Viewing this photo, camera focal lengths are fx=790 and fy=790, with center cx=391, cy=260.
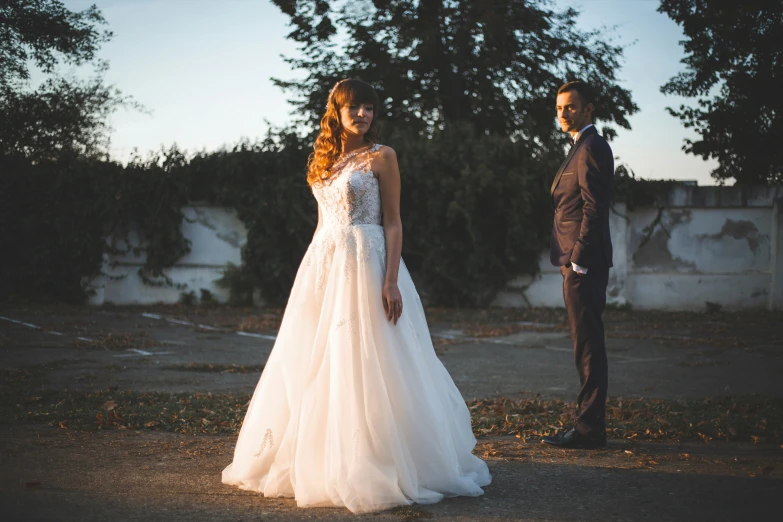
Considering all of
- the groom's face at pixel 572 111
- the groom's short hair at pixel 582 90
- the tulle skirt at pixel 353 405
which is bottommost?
the tulle skirt at pixel 353 405

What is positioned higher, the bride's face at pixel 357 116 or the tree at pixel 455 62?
the tree at pixel 455 62

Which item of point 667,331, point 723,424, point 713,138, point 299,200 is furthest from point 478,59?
point 723,424

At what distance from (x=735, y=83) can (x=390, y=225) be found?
1999cm

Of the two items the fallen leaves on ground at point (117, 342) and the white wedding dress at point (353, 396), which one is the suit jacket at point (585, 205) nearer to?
the white wedding dress at point (353, 396)

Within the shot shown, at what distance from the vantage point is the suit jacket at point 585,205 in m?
5.04

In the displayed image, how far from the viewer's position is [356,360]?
13.4 feet

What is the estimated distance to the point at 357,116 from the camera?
170 inches

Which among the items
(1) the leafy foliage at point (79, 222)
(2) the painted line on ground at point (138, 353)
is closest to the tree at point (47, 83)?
(1) the leafy foliage at point (79, 222)

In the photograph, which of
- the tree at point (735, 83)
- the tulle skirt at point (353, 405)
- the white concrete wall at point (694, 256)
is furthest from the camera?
the tree at point (735, 83)

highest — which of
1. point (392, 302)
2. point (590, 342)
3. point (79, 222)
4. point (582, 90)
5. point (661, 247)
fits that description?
point (582, 90)

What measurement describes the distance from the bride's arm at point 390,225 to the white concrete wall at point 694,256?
13102 mm

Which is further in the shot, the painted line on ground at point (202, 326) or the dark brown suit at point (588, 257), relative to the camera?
the painted line on ground at point (202, 326)

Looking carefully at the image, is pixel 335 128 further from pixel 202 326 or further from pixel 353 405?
pixel 202 326

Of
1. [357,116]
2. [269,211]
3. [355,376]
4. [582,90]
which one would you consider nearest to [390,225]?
[357,116]
